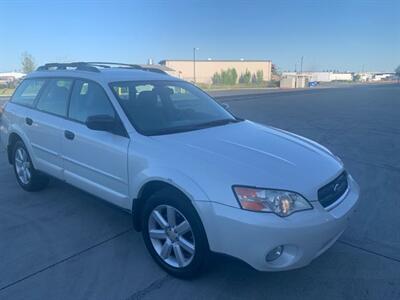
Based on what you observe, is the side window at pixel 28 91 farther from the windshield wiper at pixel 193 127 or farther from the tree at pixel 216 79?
the tree at pixel 216 79

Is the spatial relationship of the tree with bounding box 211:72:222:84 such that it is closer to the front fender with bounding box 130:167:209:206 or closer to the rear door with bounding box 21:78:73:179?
the rear door with bounding box 21:78:73:179

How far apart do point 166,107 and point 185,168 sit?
4.36 feet

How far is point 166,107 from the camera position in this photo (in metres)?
4.08

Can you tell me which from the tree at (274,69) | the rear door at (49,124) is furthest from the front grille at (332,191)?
the tree at (274,69)

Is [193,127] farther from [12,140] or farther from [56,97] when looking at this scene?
[12,140]

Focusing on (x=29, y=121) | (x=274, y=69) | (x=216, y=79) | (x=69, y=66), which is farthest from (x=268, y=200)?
(x=274, y=69)

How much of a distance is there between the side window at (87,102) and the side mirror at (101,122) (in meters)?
0.17

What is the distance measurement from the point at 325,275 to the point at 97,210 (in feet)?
9.07

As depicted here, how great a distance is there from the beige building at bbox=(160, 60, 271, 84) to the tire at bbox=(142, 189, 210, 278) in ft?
283

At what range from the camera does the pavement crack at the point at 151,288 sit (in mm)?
2893

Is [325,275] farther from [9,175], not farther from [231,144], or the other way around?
[9,175]

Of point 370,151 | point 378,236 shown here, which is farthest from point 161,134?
point 370,151

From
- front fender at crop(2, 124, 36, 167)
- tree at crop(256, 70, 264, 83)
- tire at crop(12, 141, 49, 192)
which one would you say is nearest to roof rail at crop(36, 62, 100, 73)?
front fender at crop(2, 124, 36, 167)

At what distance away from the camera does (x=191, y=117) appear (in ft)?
13.4
